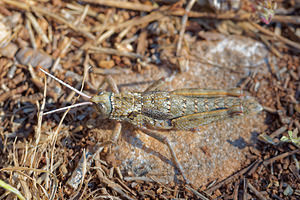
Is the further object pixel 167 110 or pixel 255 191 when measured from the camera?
pixel 167 110

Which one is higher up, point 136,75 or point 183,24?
point 183,24

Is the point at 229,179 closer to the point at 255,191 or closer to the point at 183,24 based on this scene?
the point at 255,191

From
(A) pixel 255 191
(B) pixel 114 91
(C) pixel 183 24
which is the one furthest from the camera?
(C) pixel 183 24

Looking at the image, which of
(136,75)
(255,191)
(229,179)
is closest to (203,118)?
(229,179)

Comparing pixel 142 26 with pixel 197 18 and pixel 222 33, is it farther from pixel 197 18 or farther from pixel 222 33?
pixel 222 33

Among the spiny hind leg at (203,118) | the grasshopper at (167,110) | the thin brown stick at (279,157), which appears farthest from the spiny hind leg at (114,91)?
the thin brown stick at (279,157)

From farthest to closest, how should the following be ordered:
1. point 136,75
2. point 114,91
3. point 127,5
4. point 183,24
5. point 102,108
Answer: point 127,5 → point 183,24 → point 136,75 → point 114,91 → point 102,108

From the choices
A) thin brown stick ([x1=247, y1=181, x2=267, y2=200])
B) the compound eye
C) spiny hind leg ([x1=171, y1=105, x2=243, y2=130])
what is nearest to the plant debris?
thin brown stick ([x1=247, y1=181, x2=267, y2=200])
